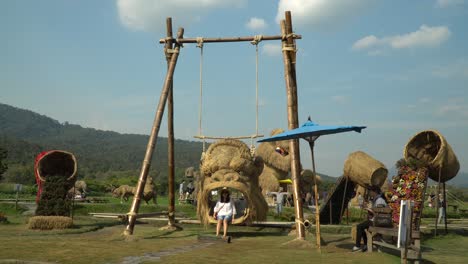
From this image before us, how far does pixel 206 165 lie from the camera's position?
1335cm

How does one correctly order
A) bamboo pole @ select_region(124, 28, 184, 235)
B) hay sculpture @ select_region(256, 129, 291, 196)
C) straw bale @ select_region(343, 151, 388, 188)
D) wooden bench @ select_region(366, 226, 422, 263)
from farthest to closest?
hay sculpture @ select_region(256, 129, 291, 196) → straw bale @ select_region(343, 151, 388, 188) → bamboo pole @ select_region(124, 28, 184, 235) → wooden bench @ select_region(366, 226, 422, 263)

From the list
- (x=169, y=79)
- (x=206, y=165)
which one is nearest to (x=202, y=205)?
(x=206, y=165)

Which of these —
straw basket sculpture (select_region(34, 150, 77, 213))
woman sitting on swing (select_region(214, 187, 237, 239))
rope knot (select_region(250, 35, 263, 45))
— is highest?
rope knot (select_region(250, 35, 263, 45))

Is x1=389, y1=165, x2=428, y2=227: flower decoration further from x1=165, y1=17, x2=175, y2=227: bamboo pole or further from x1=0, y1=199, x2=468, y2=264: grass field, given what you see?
x1=165, y1=17, x2=175, y2=227: bamboo pole

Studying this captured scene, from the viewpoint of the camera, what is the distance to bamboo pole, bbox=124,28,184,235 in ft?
38.3

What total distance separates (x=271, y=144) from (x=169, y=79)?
2671 centimetres

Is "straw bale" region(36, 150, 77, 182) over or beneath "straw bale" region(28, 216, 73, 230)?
over

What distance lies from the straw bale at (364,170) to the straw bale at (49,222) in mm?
10357

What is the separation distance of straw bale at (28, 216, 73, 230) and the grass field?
296 millimetres

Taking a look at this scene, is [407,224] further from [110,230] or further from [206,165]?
[110,230]

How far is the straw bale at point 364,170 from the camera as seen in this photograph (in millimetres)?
17484

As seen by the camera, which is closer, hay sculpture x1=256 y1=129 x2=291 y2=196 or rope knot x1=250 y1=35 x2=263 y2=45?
rope knot x1=250 y1=35 x2=263 y2=45

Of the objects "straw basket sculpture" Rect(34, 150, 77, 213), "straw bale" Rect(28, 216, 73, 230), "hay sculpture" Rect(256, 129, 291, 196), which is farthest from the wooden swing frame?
"hay sculpture" Rect(256, 129, 291, 196)

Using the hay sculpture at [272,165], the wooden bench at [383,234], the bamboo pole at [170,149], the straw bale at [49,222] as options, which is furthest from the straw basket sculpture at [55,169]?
the hay sculpture at [272,165]
